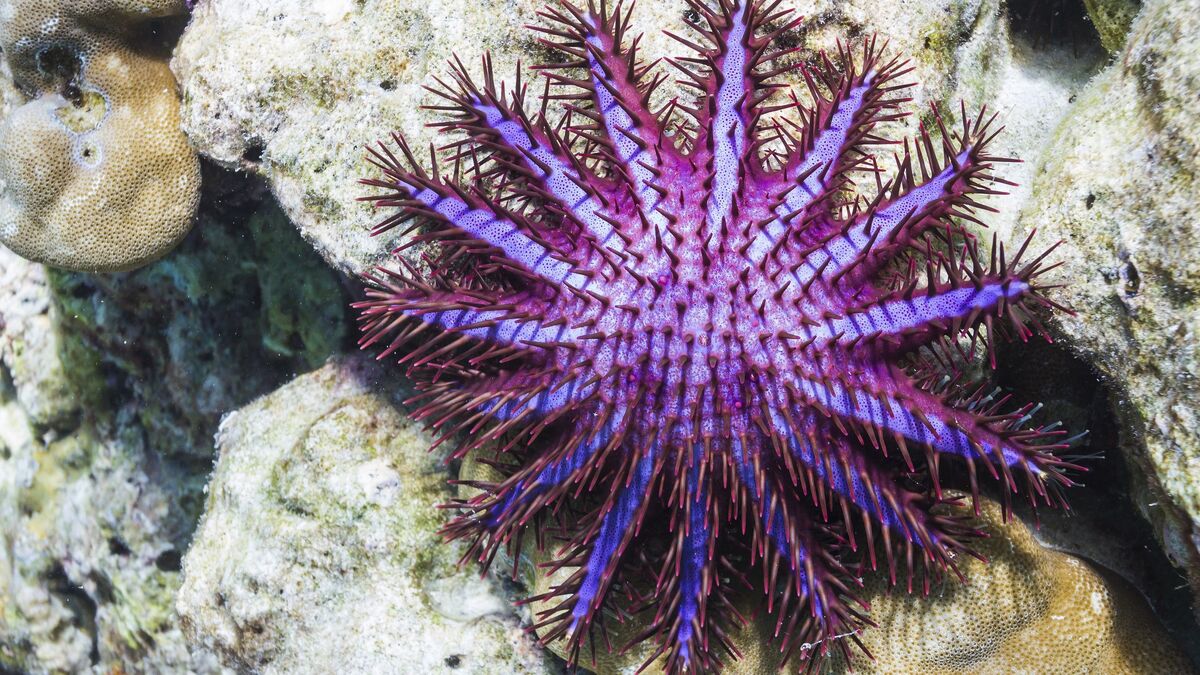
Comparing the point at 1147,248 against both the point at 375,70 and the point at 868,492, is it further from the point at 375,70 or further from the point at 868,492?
the point at 375,70

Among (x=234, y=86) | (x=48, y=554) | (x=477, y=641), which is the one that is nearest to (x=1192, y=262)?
(x=477, y=641)

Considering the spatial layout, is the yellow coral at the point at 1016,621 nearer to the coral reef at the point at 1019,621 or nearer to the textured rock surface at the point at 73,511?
the coral reef at the point at 1019,621

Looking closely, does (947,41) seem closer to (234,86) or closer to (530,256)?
(530,256)

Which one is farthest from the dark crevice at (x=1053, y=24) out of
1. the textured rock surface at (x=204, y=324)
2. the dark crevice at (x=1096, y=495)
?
the textured rock surface at (x=204, y=324)

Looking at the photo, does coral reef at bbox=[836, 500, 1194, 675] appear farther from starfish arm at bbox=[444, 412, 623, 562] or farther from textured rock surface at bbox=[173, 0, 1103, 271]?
textured rock surface at bbox=[173, 0, 1103, 271]

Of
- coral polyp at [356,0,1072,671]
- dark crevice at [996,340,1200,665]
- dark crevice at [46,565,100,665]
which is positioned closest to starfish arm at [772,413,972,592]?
coral polyp at [356,0,1072,671]
